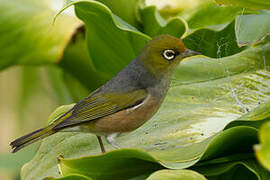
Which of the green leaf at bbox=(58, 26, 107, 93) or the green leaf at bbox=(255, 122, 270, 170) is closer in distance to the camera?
the green leaf at bbox=(255, 122, 270, 170)

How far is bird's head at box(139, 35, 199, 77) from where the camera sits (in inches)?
65.7

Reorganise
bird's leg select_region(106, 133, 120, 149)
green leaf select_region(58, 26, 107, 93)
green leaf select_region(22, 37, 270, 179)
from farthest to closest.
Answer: green leaf select_region(58, 26, 107, 93) < bird's leg select_region(106, 133, 120, 149) < green leaf select_region(22, 37, 270, 179)

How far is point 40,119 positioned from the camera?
323 cm

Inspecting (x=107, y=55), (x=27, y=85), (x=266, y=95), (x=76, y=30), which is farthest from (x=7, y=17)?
(x=27, y=85)

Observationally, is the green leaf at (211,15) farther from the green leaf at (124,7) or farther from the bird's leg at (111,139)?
the bird's leg at (111,139)

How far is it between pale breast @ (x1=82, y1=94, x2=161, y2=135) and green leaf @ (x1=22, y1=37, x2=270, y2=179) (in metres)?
0.07

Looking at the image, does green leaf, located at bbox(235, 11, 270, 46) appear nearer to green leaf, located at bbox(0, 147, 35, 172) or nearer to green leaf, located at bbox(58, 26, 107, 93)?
green leaf, located at bbox(58, 26, 107, 93)

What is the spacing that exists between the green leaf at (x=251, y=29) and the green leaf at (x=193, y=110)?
0.18ft

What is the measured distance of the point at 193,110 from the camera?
4.66 ft

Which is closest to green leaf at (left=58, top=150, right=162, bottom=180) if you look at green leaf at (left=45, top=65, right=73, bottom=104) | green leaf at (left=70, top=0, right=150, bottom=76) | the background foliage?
the background foliage

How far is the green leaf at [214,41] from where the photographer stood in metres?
1.52

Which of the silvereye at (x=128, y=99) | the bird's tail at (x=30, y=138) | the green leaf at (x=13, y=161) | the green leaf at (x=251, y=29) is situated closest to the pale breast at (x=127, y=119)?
the silvereye at (x=128, y=99)

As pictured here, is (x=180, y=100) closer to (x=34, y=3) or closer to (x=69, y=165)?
(x=69, y=165)

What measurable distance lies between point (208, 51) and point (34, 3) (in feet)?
2.45
